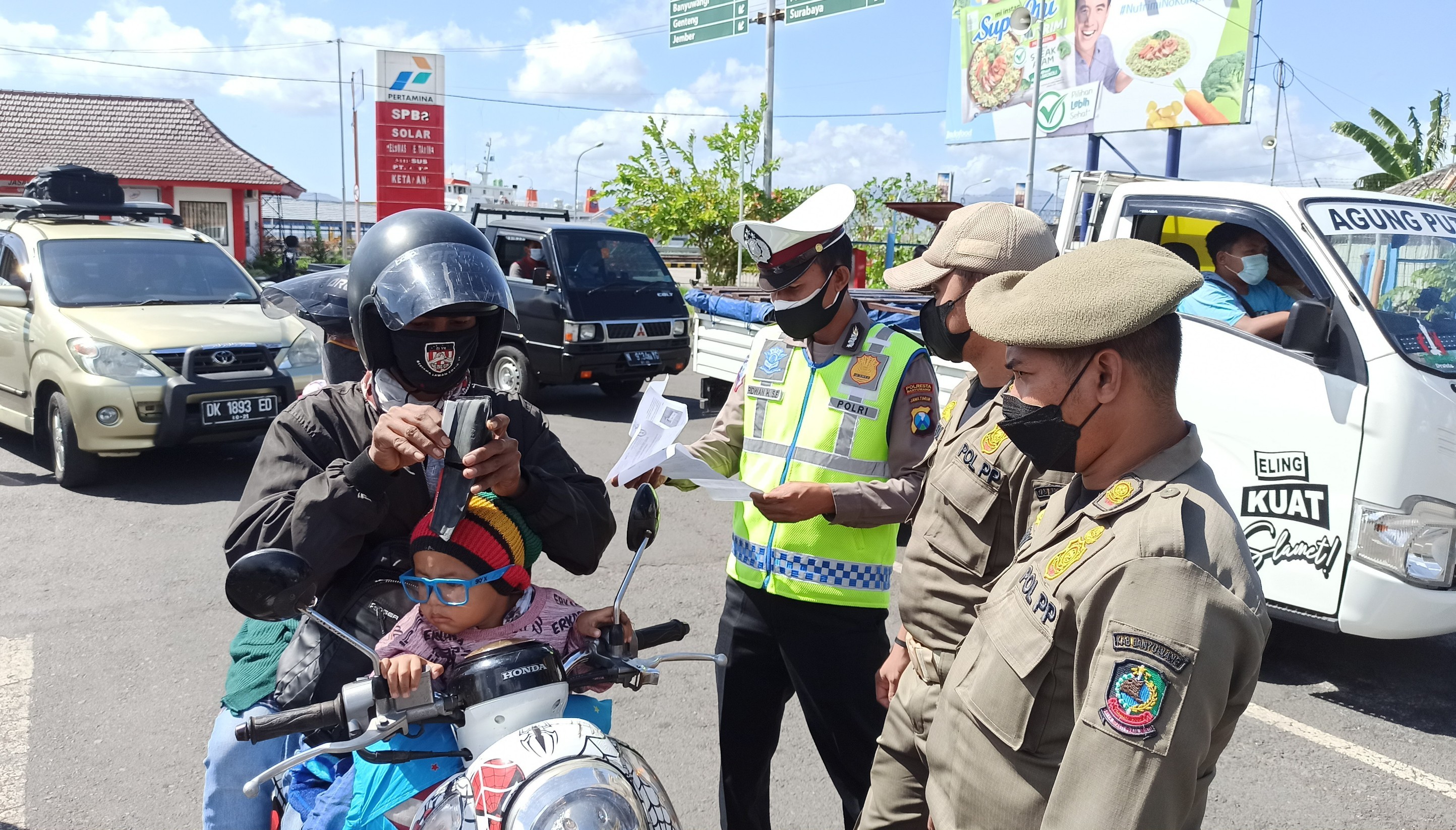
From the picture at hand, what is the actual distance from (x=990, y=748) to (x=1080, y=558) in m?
0.37

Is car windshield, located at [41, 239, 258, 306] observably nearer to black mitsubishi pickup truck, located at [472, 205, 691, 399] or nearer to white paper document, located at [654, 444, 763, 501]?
black mitsubishi pickup truck, located at [472, 205, 691, 399]

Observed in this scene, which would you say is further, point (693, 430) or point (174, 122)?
point (174, 122)

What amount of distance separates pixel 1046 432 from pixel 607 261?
33.7ft

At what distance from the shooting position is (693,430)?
9633 millimetres

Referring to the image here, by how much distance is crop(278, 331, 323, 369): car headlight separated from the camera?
7.79 m

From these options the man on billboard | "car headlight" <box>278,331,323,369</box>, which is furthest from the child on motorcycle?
the man on billboard

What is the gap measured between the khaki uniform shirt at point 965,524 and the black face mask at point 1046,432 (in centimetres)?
49

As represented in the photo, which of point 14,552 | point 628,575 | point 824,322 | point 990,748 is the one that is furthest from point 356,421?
point 14,552

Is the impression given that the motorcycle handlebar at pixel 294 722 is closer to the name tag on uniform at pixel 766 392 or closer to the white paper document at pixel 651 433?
the white paper document at pixel 651 433

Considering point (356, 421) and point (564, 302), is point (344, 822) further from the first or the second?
point (564, 302)

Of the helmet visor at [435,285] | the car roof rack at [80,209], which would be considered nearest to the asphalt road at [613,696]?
the helmet visor at [435,285]

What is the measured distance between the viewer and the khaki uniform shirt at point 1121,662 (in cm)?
129

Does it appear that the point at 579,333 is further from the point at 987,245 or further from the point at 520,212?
the point at 987,245

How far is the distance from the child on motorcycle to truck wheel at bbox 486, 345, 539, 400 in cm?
886
